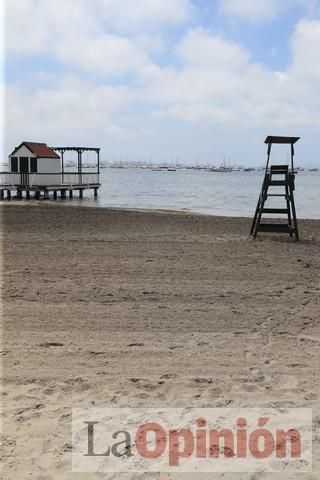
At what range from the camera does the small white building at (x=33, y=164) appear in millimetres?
35500

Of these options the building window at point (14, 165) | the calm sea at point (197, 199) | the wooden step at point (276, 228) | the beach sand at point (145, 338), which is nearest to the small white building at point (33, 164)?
the building window at point (14, 165)

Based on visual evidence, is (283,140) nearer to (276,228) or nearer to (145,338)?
(276,228)

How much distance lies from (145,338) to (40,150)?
3303 cm

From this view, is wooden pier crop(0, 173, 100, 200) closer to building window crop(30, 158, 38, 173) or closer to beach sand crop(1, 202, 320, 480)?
building window crop(30, 158, 38, 173)

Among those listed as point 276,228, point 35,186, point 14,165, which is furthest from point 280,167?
point 14,165

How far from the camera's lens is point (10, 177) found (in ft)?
117

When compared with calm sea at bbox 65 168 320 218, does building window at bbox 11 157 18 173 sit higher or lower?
higher

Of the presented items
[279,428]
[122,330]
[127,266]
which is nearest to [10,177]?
[127,266]

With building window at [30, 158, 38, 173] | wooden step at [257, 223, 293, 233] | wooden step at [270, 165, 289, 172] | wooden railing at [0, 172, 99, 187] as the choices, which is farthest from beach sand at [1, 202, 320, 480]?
building window at [30, 158, 38, 173]

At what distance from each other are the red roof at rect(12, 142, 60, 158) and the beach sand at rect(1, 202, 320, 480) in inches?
1039

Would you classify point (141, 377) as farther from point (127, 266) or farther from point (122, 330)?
point (127, 266)

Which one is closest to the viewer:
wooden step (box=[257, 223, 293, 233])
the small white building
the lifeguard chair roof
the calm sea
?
the lifeguard chair roof

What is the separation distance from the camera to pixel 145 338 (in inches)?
209

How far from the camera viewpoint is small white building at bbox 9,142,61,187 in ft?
116
